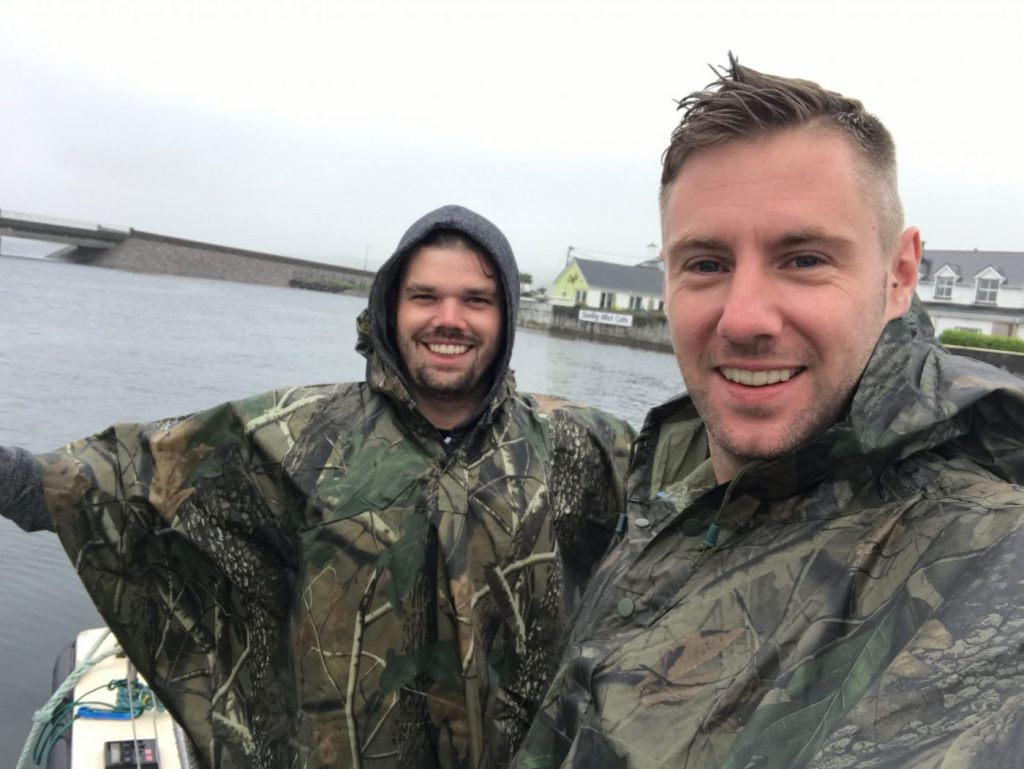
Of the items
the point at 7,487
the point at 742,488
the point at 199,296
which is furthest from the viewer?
the point at 199,296

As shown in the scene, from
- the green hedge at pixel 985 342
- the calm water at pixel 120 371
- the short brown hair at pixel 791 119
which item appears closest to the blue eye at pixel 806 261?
the short brown hair at pixel 791 119

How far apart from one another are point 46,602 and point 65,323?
79.0 ft

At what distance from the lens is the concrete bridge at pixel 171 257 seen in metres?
66.2

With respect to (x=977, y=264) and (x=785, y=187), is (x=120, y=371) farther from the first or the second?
(x=977, y=264)

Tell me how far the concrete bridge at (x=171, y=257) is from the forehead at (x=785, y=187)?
2631 inches

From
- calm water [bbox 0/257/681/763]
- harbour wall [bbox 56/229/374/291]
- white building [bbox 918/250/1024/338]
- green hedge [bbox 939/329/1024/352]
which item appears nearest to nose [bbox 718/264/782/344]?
calm water [bbox 0/257/681/763]

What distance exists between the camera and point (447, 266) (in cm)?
272

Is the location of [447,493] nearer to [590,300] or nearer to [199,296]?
[199,296]

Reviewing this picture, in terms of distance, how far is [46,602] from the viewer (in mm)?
7734

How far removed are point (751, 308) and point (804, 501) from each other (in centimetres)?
31

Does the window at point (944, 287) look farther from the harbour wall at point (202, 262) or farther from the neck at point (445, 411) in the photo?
the neck at point (445, 411)

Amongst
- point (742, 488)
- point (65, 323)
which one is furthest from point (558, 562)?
point (65, 323)

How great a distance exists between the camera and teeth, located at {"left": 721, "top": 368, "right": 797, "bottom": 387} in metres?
1.31

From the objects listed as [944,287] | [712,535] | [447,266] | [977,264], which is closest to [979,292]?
[944,287]
